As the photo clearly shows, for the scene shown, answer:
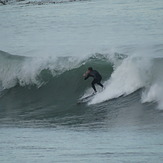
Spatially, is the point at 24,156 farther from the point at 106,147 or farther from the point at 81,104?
the point at 81,104

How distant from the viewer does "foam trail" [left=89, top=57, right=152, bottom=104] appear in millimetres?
21688

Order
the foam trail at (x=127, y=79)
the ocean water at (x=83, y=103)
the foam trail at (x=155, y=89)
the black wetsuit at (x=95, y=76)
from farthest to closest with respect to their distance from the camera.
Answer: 1. the foam trail at (x=127, y=79)
2. the black wetsuit at (x=95, y=76)
3. the foam trail at (x=155, y=89)
4. the ocean water at (x=83, y=103)

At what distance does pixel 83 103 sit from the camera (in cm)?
2166

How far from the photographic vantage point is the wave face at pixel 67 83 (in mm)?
21281

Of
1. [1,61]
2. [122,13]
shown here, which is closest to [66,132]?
[1,61]

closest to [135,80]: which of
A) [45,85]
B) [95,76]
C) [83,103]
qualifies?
[95,76]

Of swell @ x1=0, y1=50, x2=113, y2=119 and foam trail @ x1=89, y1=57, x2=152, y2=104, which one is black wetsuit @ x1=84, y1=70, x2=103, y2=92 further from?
swell @ x1=0, y1=50, x2=113, y2=119

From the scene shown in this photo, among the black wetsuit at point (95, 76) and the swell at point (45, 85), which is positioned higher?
the black wetsuit at point (95, 76)

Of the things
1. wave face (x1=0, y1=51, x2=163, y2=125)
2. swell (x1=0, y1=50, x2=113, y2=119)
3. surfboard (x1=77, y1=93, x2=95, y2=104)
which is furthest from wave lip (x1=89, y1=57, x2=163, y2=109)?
swell (x1=0, y1=50, x2=113, y2=119)

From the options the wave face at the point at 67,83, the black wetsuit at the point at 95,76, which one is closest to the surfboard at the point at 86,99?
the wave face at the point at 67,83

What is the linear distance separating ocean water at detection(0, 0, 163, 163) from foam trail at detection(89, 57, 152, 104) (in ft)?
0.11

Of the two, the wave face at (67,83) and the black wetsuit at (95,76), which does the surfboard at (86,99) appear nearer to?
the wave face at (67,83)

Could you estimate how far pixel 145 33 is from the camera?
45250 mm

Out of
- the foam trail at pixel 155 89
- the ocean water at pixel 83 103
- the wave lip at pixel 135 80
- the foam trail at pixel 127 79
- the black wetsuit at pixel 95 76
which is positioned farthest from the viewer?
the foam trail at pixel 127 79
